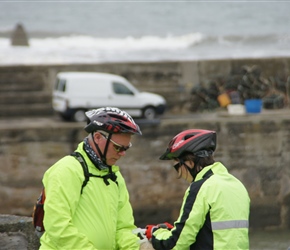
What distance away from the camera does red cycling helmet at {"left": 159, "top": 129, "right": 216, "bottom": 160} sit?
4.45m

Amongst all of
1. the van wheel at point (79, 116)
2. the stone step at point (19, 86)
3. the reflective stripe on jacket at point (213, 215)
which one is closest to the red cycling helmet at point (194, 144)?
the reflective stripe on jacket at point (213, 215)

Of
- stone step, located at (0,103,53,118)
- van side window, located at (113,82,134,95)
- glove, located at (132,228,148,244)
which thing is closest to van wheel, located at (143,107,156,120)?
van side window, located at (113,82,134,95)

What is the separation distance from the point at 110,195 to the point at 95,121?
0.39m

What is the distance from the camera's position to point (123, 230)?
15.0 ft

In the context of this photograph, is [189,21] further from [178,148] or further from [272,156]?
[178,148]

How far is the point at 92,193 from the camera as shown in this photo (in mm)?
4305

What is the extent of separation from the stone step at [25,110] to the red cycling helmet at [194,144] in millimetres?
17083

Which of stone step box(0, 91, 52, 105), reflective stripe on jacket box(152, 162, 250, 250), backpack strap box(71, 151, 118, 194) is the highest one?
backpack strap box(71, 151, 118, 194)

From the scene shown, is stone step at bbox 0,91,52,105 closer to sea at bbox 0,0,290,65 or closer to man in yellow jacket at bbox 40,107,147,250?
sea at bbox 0,0,290,65

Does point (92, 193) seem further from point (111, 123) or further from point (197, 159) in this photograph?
point (197, 159)

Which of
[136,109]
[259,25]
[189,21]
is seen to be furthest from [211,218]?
[189,21]

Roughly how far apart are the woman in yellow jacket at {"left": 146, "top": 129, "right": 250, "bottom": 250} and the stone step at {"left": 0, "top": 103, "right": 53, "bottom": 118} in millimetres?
17119

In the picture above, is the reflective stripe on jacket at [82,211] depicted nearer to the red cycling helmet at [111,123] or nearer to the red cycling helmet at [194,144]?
the red cycling helmet at [111,123]

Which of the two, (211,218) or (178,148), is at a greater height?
(178,148)
